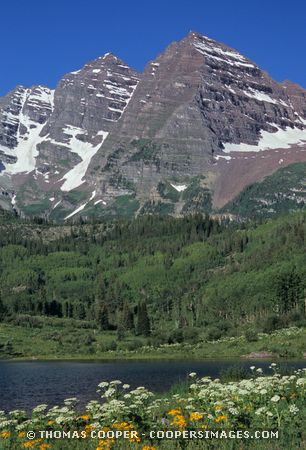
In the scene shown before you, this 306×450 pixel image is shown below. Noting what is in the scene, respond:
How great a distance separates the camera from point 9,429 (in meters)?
34.4

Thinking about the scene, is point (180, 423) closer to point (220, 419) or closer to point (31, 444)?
point (220, 419)

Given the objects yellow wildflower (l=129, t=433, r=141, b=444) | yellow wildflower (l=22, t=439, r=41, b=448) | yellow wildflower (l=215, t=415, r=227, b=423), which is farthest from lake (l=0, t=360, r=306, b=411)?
yellow wildflower (l=129, t=433, r=141, b=444)

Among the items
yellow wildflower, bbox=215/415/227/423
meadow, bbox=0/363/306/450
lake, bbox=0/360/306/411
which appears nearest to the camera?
meadow, bbox=0/363/306/450

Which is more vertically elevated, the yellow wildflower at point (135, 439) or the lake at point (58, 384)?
the yellow wildflower at point (135, 439)

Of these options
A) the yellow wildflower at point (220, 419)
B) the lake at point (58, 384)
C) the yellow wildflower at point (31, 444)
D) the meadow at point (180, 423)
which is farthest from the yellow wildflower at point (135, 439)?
the lake at point (58, 384)

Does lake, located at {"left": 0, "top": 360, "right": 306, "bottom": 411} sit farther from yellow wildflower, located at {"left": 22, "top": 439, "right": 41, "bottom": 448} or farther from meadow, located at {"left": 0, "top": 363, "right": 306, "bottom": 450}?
yellow wildflower, located at {"left": 22, "top": 439, "right": 41, "bottom": 448}

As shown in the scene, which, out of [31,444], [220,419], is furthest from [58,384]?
[31,444]

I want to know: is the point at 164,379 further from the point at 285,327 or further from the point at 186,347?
the point at 285,327

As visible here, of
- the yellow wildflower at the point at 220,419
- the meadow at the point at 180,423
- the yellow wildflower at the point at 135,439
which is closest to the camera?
the yellow wildflower at the point at 135,439

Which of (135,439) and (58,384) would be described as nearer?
(135,439)

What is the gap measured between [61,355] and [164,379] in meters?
104

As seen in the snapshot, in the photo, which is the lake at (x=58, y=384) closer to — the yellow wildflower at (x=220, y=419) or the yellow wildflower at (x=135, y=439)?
the yellow wildflower at (x=220, y=419)

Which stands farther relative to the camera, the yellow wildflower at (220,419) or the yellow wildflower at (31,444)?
the yellow wildflower at (220,419)

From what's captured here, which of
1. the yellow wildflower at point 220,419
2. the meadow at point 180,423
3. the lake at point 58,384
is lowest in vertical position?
the lake at point 58,384
